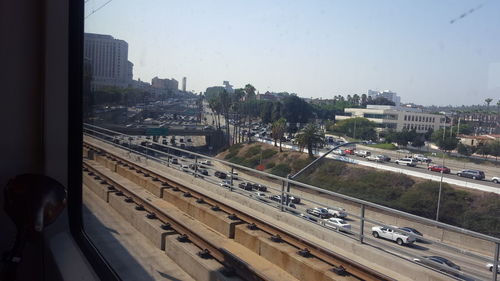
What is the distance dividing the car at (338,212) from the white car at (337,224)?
41mm

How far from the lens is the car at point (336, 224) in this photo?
2.79 metres

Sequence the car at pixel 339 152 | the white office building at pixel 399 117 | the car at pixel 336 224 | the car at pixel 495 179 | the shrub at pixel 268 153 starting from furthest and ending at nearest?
1. the car at pixel 336 224
2. the shrub at pixel 268 153
3. the car at pixel 339 152
4. the white office building at pixel 399 117
5. the car at pixel 495 179

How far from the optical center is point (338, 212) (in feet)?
9.14

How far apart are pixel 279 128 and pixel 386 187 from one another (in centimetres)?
66

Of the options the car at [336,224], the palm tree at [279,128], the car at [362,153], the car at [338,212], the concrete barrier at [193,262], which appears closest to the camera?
the car at [362,153]

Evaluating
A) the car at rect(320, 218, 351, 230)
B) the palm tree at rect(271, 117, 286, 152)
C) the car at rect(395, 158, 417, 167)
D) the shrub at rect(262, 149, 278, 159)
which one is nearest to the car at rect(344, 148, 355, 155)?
the car at rect(395, 158, 417, 167)

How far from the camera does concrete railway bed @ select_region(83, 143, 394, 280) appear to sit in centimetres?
302

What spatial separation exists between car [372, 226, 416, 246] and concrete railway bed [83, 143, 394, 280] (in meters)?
0.51

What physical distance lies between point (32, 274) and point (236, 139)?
1585 millimetres

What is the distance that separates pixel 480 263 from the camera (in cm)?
187

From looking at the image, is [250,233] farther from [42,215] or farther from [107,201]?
[42,215]

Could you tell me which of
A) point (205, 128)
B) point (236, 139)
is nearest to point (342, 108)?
point (236, 139)

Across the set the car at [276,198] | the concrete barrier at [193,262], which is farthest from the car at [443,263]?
the car at [276,198]

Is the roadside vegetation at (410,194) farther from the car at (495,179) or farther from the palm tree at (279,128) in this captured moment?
the palm tree at (279,128)
